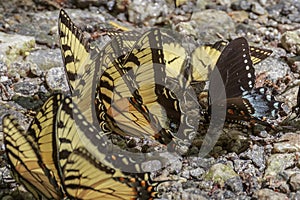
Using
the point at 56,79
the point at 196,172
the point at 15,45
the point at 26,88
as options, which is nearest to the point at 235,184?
the point at 196,172

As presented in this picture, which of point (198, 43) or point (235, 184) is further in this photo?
→ point (198, 43)

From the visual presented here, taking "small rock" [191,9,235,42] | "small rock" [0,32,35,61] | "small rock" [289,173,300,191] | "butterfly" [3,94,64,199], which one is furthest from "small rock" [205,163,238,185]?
"small rock" [0,32,35,61]

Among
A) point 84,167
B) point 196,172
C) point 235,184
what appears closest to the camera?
point 84,167

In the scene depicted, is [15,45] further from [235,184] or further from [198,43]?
[235,184]

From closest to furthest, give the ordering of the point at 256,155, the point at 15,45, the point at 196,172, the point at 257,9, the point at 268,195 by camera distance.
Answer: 1. the point at 268,195
2. the point at 196,172
3. the point at 256,155
4. the point at 15,45
5. the point at 257,9

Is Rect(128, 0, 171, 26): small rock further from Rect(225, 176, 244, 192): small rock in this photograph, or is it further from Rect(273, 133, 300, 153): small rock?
Rect(225, 176, 244, 192): small rock

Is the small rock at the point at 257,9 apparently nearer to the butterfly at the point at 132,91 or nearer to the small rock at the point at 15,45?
the butterfly at the point at 132,91

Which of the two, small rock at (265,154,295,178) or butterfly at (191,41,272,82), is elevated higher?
butterfly at (191,41,272,82)
